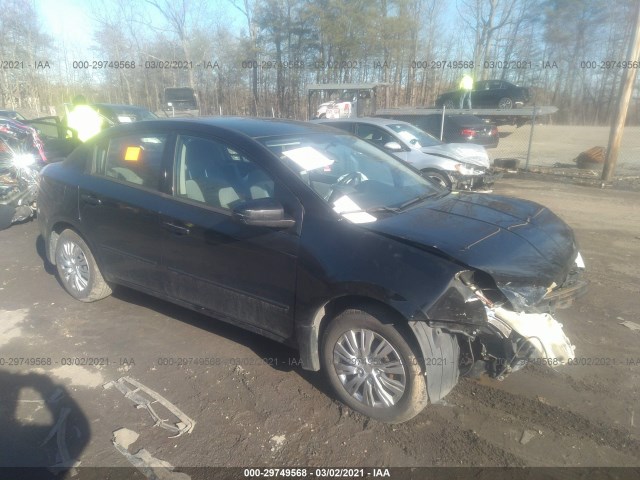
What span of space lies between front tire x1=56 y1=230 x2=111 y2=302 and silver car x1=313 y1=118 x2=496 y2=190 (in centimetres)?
576

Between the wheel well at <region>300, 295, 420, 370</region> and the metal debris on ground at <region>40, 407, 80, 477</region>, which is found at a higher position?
the wheel well at <region>300, 295, 420, 370</region>

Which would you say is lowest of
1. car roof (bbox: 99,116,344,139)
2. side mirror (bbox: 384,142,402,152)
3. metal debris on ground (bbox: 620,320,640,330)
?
metal debris on ground (bbox: 620,320,640,330)

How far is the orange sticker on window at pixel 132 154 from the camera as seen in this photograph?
4.00 meters

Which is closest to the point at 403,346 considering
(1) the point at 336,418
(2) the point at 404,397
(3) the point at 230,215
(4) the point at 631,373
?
(2) the point at 404,397

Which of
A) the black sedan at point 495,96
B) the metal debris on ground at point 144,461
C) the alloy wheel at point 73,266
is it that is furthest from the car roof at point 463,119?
the metal debris on ground at point 144,461

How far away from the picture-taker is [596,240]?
20.8 ft

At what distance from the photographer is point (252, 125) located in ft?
12.3

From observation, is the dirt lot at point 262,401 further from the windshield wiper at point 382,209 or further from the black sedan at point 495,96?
the black sedan at point 495,96

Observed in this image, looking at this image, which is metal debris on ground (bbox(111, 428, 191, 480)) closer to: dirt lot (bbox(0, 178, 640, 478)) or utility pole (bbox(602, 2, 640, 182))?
dirt lot (bbox(0, 178, 640, 478))

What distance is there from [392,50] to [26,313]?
97.9ft

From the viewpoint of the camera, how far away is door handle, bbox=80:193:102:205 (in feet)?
13.5

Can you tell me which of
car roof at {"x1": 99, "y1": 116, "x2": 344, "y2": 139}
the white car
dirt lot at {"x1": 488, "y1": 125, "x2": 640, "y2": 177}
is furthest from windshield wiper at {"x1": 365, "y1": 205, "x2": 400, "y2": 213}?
the white car

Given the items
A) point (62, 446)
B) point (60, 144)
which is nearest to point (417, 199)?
point (62, 446)

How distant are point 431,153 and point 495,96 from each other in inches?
651
